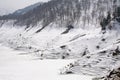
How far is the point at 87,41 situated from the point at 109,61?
33.1m

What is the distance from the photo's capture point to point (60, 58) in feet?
313

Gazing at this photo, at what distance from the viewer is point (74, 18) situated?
582ft

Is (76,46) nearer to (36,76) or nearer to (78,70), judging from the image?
(78,70)

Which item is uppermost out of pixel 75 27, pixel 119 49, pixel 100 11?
pixel 100 11

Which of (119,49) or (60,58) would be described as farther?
(60,58)

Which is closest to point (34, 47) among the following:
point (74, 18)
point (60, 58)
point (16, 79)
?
point (60, 58)

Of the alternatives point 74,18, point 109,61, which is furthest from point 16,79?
point 74,18

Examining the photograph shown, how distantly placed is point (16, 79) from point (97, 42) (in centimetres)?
4711

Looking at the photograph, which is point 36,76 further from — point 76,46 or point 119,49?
point 76,46

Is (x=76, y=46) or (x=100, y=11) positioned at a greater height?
(x=100, y=11)

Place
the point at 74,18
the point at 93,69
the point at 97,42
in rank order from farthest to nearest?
the point at 74,18 → the point at 97,42 → the point at 93,69

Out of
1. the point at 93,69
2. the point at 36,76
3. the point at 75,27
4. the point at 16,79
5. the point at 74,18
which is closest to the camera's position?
the point at 16,79

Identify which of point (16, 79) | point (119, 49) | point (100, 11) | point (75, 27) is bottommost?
point (16, 79)

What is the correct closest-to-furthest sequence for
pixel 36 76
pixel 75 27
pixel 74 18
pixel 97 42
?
1. pixel 36 76
2. pixel 97 42
3. pixel 75 27
4. pixel 74 18
